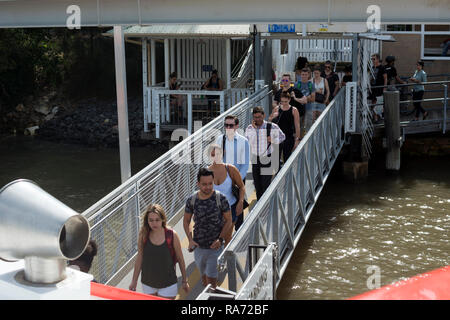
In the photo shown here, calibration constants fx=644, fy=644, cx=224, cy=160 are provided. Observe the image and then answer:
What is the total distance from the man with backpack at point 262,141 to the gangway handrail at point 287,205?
373 millimetres

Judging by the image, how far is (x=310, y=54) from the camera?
22328 millimetres

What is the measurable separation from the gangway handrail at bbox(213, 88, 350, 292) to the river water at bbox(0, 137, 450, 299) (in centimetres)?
129

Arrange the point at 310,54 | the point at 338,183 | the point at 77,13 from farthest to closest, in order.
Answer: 1. the point at 310,54
2. the point at 338,183
3. the point at 77,13

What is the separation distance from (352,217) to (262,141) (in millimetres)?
5672

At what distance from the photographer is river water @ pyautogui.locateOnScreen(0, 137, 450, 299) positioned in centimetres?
1077

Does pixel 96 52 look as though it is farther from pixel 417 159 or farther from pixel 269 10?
pixel 269 10

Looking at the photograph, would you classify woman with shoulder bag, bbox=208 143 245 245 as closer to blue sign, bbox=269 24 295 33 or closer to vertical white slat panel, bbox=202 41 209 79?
blue sign, bbox=269 24 295 33

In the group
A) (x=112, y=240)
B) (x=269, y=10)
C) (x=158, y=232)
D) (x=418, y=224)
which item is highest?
(x=269, y=10)

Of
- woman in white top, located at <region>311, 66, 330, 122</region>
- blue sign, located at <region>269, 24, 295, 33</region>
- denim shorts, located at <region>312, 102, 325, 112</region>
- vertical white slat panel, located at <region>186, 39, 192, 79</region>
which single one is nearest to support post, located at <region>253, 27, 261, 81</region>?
blue sign, located at <region>269, 24, 295, 33</region>

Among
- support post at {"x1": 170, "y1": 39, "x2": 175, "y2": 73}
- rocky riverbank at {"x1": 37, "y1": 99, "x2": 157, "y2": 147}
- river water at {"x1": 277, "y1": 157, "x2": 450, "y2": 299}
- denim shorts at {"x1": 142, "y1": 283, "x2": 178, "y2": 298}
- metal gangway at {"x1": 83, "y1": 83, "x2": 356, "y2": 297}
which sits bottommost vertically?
river water at {"x1": 277, "y1": 157, "x2": 450, "y2": 299}
